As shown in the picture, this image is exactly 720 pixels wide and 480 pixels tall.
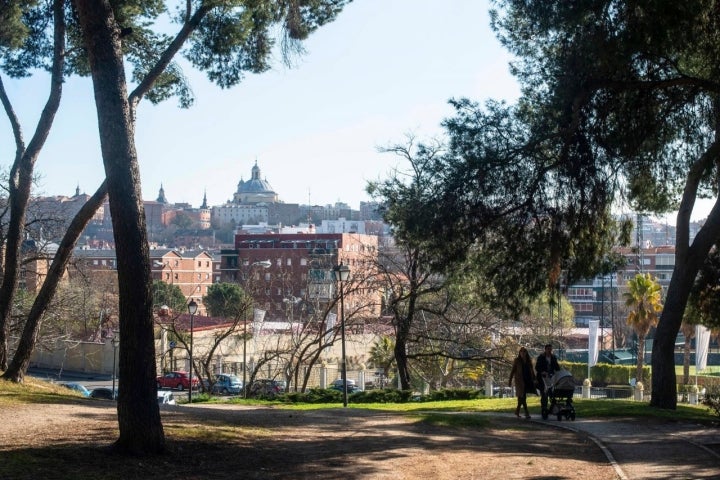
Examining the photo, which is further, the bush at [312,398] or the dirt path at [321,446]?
the bush at [312,398]

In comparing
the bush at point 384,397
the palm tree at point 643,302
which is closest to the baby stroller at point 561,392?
the bush at point 384,397

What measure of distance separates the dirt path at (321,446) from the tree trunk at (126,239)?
44 centimetres

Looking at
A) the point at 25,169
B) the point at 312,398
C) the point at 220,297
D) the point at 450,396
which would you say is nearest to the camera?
the point at 25,169

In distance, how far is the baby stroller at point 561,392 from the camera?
1537 centimetres

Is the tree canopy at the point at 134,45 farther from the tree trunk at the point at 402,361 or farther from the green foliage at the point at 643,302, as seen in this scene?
the green foliage at the point at 643,302

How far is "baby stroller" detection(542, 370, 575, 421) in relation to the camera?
15.4 meters

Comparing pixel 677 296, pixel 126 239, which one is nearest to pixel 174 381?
pixel 677 296

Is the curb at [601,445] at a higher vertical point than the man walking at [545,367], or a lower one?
lower

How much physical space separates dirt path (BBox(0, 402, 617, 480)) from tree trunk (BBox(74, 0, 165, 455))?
17.4 inches

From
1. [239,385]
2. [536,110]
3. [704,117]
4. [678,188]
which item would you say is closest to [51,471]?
[536,110]

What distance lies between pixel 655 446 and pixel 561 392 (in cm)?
344

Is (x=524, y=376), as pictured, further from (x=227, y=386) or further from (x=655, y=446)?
(x=227, y=386)

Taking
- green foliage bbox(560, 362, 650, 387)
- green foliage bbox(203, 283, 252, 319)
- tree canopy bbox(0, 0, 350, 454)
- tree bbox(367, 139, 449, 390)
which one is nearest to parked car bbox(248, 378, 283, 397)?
tree bbox(367, 139, 449, 390)

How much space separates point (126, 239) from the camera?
9.04m
